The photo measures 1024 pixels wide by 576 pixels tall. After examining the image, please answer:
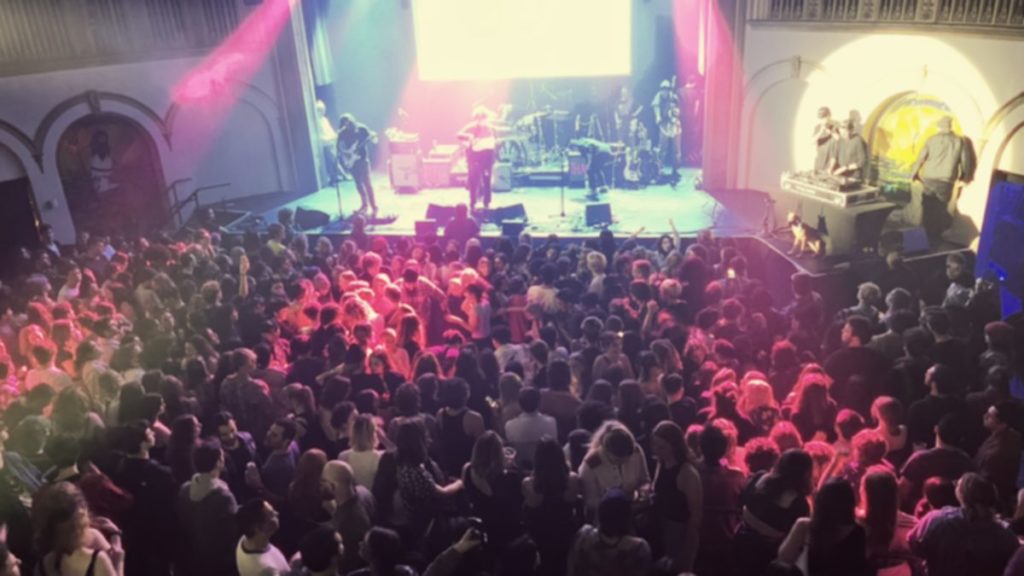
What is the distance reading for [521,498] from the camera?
180 inches

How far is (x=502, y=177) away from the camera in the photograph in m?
17.1

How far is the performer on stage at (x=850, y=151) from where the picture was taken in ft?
37.4

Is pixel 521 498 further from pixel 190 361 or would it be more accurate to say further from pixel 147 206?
pixel 147 206

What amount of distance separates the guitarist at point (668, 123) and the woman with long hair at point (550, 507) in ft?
45.0

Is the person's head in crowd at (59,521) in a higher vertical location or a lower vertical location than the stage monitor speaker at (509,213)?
higher

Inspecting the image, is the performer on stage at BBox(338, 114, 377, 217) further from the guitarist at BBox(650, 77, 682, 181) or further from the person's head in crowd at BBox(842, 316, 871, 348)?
the person's head in crowd at BBox(842, 316, 871, 348)

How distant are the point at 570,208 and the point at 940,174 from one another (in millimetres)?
6753

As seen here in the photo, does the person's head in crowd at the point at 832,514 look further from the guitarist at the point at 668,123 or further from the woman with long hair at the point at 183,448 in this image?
the guitarist at the point at 668,123

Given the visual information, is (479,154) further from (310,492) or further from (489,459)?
(310,492)

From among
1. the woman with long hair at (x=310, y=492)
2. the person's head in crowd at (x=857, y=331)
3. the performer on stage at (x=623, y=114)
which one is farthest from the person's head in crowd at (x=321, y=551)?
the performer on stage at (x=623, y=114)

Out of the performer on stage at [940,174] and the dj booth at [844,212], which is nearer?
the dj booth at [844,212]

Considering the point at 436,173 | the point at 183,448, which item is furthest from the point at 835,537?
the point at 436,173

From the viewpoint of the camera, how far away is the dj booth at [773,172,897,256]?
34.7 feet

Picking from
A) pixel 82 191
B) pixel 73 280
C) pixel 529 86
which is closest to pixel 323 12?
pixel 529 86
